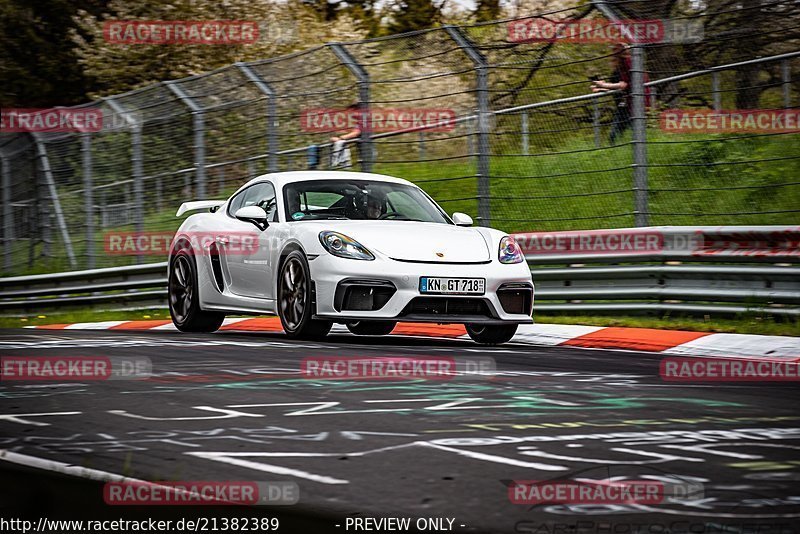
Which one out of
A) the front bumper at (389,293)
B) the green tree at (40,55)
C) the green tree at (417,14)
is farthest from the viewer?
the green tree at (417,14)

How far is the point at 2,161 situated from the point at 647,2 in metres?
12.0

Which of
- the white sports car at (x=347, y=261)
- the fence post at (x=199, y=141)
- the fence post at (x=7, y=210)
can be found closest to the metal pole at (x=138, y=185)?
the fence post at (x=199, y=141)

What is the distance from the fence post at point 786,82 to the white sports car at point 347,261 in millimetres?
2677

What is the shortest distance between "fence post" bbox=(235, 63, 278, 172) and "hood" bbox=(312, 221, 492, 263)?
5.19m

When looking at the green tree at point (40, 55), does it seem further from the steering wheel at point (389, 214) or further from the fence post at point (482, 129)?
the steering wheel at point (389, 214)

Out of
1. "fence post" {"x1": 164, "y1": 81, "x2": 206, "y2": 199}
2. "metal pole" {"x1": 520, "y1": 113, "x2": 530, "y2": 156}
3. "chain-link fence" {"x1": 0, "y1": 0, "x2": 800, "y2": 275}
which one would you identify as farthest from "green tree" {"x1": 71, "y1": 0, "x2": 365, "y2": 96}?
"metal pole" {"x1": 520, "y1": 113, "x2": 530, "y2": 156}

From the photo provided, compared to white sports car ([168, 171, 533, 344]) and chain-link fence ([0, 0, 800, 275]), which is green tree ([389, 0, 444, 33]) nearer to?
chain-link fence ([0, 0, 800, 275])

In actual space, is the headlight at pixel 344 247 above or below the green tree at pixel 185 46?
below

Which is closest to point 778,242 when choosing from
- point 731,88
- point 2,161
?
point 731,88

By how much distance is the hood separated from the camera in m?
9.16

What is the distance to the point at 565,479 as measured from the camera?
13.5 ft

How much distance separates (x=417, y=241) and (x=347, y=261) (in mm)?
563

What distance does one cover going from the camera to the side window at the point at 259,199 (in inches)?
410

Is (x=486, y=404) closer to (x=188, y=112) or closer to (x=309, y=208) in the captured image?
(x=309, y=208)
